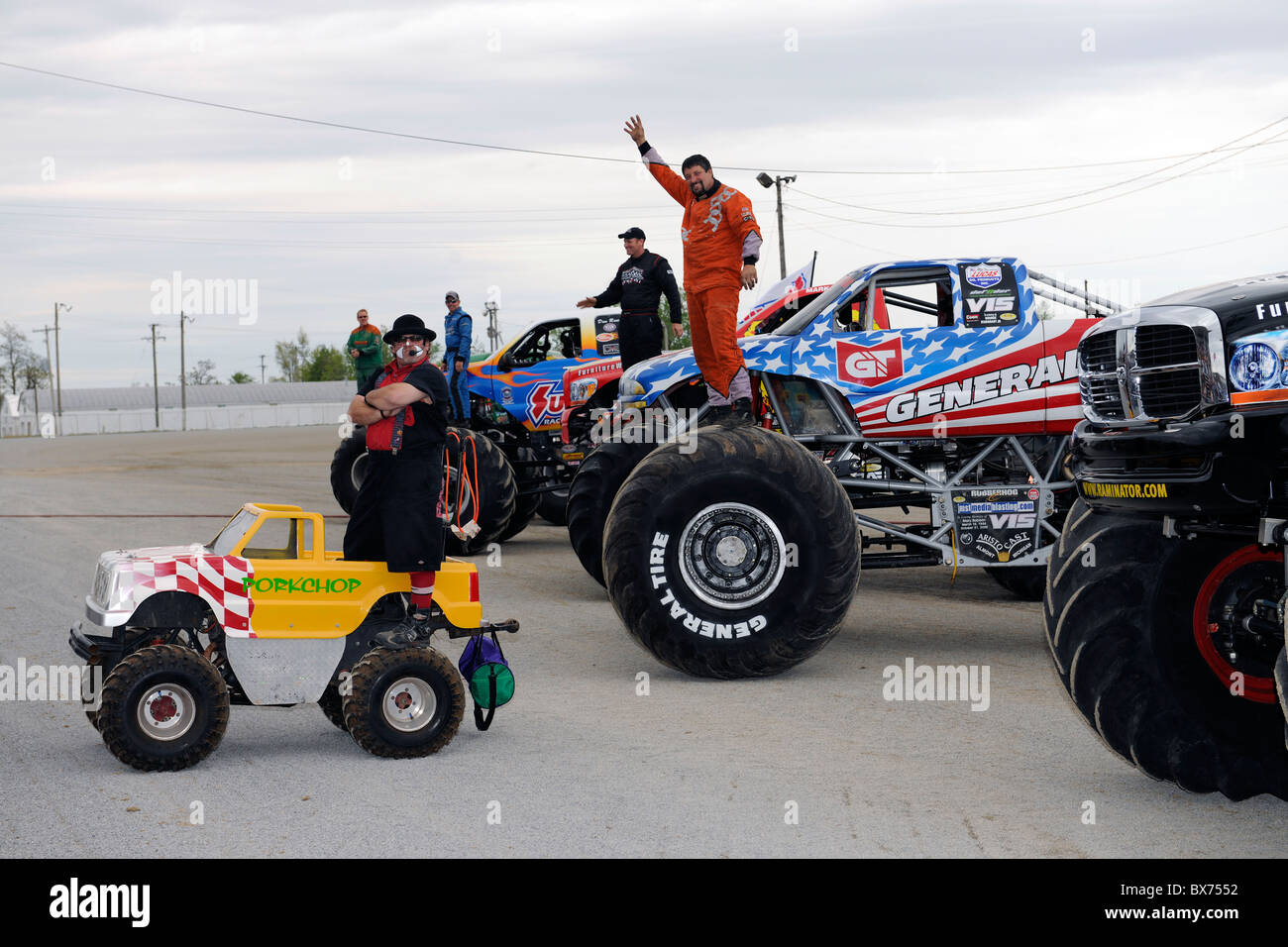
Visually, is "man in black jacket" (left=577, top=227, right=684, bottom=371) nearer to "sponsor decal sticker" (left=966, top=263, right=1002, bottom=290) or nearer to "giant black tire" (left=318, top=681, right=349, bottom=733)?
"sponsor decal sticker" (left=966, top=263, right=1002, bottom=290)

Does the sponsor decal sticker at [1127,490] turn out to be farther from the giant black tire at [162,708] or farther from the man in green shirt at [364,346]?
the man in green shirt at [364,346]

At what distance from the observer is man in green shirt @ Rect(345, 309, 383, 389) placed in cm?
1964

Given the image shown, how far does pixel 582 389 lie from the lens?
49.8ft

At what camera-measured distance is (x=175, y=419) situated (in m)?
83.9

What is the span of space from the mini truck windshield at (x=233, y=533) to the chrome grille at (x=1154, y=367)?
11.8 feet

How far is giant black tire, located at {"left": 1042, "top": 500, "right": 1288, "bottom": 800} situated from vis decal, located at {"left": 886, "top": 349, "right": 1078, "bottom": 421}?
3792 millimetres

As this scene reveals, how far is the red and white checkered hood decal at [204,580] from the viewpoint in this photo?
19.4ft

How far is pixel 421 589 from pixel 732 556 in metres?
2.22

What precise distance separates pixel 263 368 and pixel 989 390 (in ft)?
552

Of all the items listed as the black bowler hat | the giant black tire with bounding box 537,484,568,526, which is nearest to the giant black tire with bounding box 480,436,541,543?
the giant black tire with bounding box 537,484,568,526

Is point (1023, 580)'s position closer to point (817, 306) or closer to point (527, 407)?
point (817, 306)

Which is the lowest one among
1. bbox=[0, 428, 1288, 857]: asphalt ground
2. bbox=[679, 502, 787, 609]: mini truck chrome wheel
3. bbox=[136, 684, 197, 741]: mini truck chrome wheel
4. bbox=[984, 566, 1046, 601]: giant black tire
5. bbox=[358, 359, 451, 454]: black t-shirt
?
bbox=[0, 428, 1288, 857]: asphalt ground

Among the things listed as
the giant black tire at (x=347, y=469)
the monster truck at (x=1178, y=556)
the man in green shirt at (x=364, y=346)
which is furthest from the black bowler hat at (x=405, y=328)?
the man in green shirt at (x=364, y=346)

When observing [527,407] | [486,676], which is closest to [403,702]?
[486,676]
